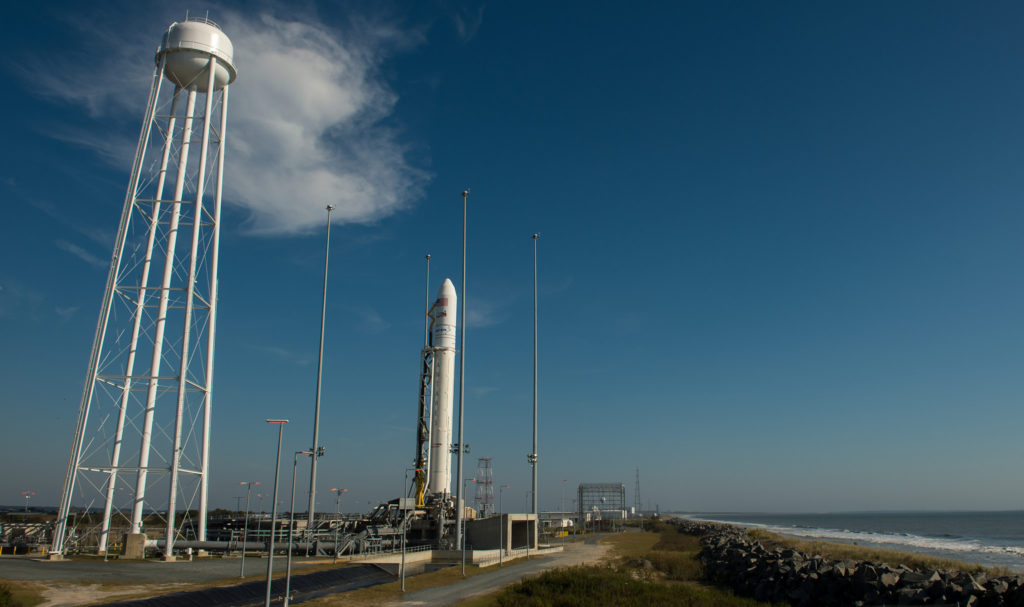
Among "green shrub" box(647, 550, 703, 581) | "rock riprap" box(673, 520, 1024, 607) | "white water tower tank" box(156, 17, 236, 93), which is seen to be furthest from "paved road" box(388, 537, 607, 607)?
"white water tower tank" box(156, 17, 236, 93)

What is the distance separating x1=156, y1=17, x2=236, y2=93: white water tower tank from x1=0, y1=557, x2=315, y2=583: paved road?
28.6 metres

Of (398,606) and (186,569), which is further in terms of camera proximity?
(186,569)

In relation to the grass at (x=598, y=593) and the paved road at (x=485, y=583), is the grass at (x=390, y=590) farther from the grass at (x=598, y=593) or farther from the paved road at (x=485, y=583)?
the grass at (x=598, y=593)

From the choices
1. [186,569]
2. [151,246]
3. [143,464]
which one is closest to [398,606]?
[186,569]

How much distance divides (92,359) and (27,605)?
58.6 ft

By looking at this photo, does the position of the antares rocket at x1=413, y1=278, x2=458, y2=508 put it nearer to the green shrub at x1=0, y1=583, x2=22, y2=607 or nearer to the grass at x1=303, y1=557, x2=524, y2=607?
the grass at x1=303, y1=557, x2=524, y2=607

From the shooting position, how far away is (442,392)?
2206 inches

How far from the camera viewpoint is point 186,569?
32562 millimetres

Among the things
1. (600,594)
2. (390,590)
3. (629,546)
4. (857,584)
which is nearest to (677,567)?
(600,594)

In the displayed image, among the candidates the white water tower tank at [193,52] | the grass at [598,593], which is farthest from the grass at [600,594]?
the white water tower tank at [193,52]

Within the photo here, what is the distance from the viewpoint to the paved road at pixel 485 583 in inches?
1032

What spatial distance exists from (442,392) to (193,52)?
31178 mm

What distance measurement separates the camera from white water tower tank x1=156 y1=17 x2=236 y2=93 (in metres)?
40.5

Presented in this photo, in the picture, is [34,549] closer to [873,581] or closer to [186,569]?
[186,569]
